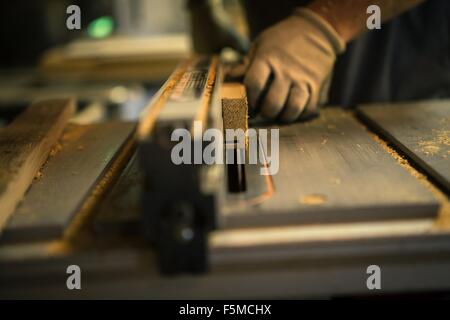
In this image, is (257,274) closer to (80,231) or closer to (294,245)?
(294,245)

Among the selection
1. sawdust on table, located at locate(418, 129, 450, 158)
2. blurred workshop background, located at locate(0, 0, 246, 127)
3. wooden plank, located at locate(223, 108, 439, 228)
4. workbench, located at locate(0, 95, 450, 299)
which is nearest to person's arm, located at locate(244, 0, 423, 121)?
wooden plank, located at locate(223, 108, 439, 228)

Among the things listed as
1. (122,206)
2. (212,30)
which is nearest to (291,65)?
(122,206)

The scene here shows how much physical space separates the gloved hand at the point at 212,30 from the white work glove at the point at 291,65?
727 millimetres

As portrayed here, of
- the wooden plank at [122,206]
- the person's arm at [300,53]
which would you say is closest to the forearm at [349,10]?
the person's arm at [300,53]

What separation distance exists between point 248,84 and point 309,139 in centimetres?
23

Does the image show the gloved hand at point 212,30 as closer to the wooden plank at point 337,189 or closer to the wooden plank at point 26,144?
the wooden plank at point 26,144

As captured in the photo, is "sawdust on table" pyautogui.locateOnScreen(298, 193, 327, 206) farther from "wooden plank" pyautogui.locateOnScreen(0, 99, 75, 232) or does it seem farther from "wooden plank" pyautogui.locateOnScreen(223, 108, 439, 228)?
"wooden plank" pyautogui.locateOnScreen(0, 99, 75, 232)

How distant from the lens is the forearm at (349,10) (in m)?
1.21

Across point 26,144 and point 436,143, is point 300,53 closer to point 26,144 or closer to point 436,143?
point 436,143

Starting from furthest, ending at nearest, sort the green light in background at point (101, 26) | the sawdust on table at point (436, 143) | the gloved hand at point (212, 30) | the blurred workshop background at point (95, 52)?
the green light in background at point (101, 26), the blurred workshop background at point (95, 52), the gloved hand at point (212, 30), the sawdust on table at point (436, 143)

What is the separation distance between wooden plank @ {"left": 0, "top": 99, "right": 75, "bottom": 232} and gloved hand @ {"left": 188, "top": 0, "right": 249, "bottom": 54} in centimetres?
80

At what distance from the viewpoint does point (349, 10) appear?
1217 mm

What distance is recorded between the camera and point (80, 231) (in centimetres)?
76

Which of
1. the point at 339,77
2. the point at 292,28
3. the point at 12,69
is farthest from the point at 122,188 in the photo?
the point at 12,69
